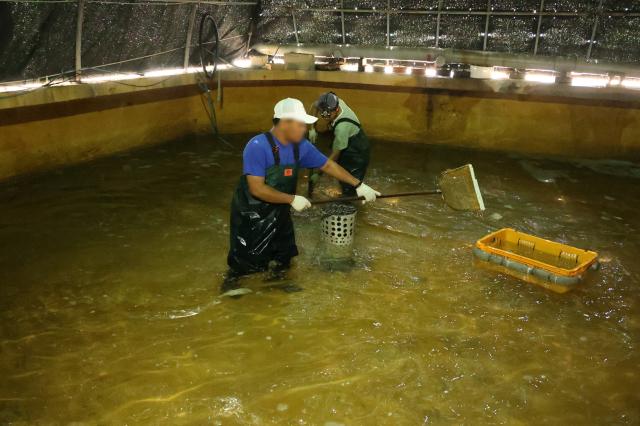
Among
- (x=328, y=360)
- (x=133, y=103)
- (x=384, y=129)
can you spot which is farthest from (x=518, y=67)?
(x=328, y=360)

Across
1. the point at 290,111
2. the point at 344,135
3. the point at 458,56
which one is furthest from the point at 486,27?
the point at 290,111

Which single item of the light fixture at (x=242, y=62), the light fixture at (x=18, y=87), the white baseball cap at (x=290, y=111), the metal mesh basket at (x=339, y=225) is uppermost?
the white baseball cap at (x=290, y=111)

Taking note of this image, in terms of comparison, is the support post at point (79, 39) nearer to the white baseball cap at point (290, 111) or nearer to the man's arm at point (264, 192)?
the white baseball cap at point (290, 111)

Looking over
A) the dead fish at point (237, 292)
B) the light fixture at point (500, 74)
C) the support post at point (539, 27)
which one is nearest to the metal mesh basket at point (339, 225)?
the dead fish at point (237, 292)

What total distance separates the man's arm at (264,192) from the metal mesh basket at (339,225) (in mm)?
1313

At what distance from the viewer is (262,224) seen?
4.63m

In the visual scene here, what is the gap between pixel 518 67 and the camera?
9.78 metres

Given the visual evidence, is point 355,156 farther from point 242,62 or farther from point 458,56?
point 242,62

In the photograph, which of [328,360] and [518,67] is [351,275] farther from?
[518,67]

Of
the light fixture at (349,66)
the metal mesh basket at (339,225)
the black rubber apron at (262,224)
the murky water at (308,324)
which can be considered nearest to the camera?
the murky water at (308,324)

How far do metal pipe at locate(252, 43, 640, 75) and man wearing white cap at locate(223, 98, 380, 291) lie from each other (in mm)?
6273

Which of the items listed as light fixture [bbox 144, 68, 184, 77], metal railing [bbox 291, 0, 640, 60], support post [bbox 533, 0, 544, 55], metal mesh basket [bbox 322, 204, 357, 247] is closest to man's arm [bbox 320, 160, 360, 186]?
metal mesh basket [bbox 322, 204, 357, 247]

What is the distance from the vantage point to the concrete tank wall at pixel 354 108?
7.97 meters

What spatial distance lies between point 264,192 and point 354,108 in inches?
273
